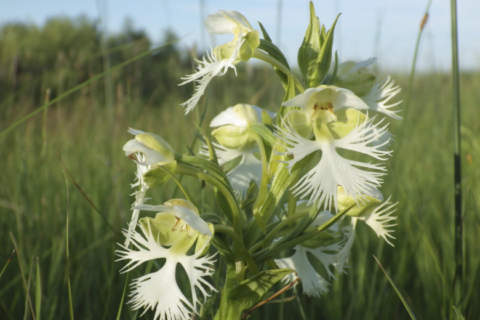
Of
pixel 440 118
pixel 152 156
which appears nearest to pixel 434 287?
pixel 152 156

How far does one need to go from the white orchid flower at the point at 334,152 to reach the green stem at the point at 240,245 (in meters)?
0.16

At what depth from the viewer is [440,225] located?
169 cm

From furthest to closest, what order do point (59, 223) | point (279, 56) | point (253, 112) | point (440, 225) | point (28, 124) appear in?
point (28, 124)
point (440, 225)
point (59, 223)
point (253, 112)
point (279, 56)

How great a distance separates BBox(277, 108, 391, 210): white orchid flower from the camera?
800 millimetres

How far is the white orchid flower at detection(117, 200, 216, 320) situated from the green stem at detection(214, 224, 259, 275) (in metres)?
0.04

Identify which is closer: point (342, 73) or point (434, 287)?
point (342, 73)

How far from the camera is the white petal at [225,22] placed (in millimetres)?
932

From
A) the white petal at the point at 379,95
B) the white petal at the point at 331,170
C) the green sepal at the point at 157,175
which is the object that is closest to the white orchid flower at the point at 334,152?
the white petal at the point at 331,170

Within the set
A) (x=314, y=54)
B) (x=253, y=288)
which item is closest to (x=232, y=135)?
(x=314, y=54)

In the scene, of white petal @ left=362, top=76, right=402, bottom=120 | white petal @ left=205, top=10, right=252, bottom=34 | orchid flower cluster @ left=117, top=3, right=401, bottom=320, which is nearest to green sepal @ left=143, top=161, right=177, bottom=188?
orchid flower cluster @ left=117, top=3, right=401, bottom=320

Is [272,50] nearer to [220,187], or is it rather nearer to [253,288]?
[220,187]

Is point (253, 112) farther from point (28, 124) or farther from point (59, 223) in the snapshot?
point (28, 124)

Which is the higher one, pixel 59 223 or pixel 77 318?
pixel 59 223

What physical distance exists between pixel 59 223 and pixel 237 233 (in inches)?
39.0
